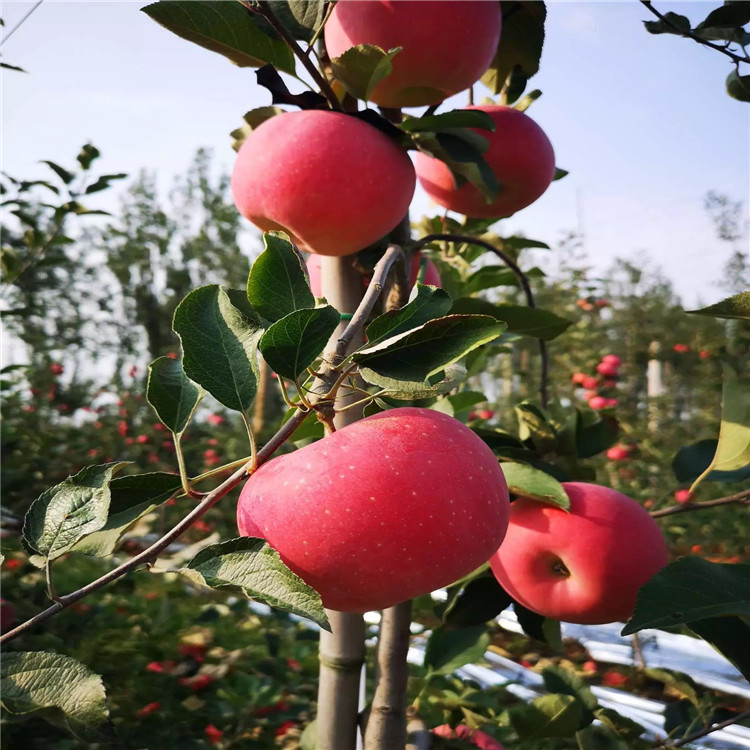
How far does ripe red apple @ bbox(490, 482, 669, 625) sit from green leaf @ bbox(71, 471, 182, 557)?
1.10 ft

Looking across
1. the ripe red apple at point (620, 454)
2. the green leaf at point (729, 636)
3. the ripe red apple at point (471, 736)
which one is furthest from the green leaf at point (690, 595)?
the ripe red apple at point (620, 454)

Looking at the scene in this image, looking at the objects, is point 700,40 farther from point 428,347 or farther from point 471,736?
point 471,736

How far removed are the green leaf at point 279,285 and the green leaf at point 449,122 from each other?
0.80ft

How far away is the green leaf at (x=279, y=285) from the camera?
0.36 m

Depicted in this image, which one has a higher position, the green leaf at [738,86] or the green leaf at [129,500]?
the green leaf at [738,86]

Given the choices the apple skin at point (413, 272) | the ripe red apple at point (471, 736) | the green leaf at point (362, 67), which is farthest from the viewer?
the ripe red apple at point (471, 736)

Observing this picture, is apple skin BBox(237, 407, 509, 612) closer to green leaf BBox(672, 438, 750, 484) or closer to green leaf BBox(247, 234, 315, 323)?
green leaf BBox(247, 234, 315, 323)

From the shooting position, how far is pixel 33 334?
218 inches

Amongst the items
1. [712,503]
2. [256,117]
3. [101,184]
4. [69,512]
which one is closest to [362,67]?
[256,117]

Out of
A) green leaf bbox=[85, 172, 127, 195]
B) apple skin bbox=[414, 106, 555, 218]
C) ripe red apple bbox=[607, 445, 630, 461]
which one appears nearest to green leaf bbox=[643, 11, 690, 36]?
apple skin bbox=[414, 106, 555, 218]

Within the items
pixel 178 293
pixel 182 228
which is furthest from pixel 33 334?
pixel 182 228

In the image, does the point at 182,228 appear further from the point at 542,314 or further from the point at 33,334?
the point at 542,314

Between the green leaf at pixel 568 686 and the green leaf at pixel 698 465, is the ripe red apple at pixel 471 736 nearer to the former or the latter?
the green leaf at pixel 568 686

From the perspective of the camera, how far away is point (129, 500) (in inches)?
15.8
